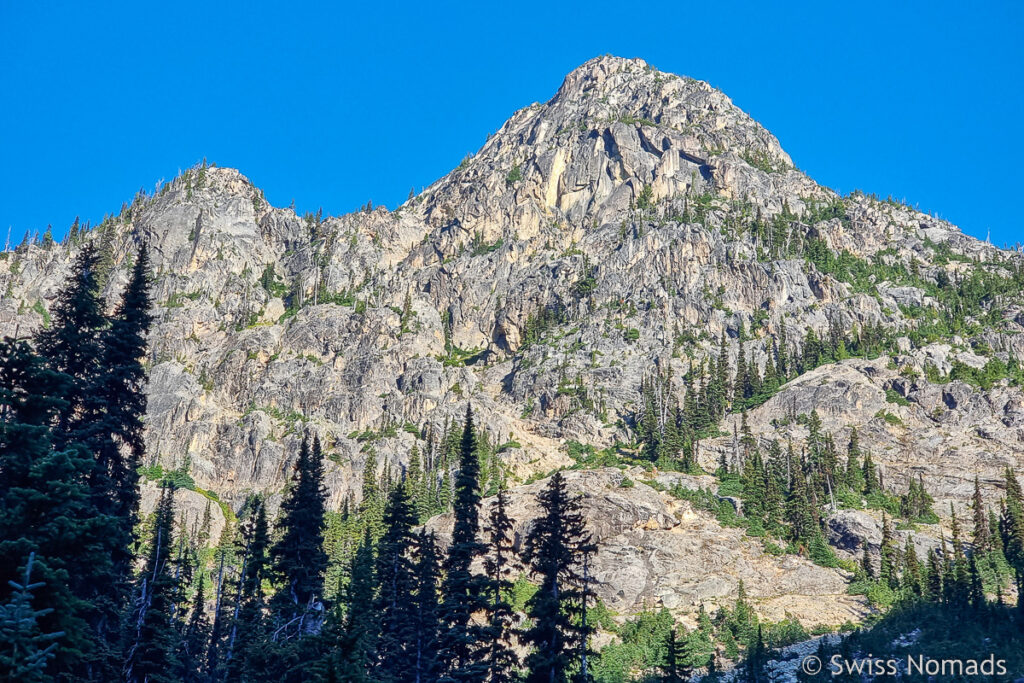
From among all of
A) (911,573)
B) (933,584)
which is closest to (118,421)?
(933,584)

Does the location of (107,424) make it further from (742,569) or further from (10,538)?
(742,569)

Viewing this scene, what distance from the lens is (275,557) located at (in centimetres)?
6356

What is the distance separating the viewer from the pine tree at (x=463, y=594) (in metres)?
46.7

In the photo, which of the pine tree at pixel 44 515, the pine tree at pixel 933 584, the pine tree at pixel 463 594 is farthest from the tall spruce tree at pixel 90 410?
the pine tree at pixel 933 584

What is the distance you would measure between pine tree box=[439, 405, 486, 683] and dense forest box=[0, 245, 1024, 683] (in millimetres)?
134

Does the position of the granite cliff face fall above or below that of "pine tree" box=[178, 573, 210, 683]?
above

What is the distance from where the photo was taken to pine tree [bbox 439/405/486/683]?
46719mm

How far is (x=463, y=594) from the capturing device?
5028cm

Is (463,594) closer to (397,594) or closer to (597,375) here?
(397,594)

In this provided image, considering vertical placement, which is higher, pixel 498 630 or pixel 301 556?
pixel 301 556

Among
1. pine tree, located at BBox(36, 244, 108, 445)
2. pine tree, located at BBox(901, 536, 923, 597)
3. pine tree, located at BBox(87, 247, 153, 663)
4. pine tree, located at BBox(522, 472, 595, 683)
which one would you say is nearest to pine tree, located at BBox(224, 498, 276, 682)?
pine tree, located at BBox(87, 247, 153, 663)

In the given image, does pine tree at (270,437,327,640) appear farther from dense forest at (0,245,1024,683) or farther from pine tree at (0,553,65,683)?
pine tree at (0,553,65,683)

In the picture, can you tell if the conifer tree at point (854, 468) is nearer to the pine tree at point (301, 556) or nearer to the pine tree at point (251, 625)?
the pine tree at point (251, 625)

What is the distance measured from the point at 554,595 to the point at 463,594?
5727 mm
